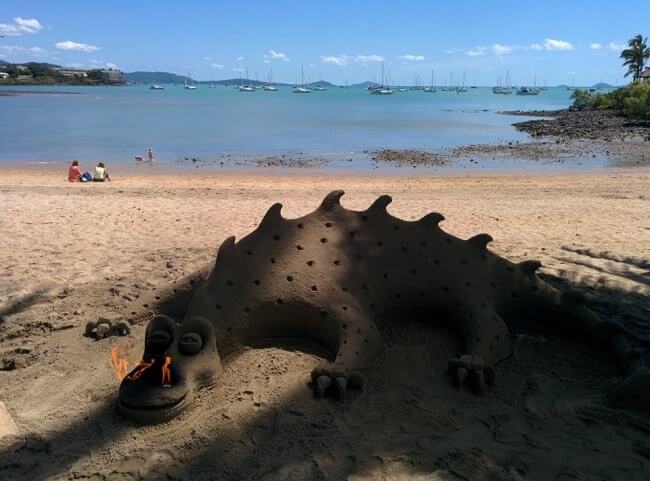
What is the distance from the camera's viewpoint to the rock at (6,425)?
12.6ft

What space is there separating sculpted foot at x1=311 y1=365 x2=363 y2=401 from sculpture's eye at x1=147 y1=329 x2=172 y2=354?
3.54ft

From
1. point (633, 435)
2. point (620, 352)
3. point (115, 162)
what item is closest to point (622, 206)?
point (620, 352)

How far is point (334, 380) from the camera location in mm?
4281

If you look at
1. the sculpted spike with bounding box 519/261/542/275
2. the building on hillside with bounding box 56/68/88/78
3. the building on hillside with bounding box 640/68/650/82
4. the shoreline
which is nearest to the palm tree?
the building on hillside with bounding box 640/68/650/82

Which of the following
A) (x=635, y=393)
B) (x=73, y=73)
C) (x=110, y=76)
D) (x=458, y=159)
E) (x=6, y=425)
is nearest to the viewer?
(x=6, y=425)

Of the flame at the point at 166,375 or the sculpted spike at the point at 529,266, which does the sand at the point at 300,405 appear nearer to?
the flame at the point at 166,375

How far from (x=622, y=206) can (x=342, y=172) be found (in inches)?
463

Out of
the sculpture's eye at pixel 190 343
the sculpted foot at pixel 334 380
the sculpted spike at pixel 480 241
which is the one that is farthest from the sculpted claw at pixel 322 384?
the sculpted spike at pixel 480 241

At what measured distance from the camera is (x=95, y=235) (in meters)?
9.77

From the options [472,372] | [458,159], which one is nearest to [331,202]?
[472,372]

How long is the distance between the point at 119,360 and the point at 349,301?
191 centimetres

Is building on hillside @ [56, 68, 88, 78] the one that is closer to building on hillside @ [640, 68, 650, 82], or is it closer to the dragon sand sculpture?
building on hillside @ [640, 68, 650, 82]

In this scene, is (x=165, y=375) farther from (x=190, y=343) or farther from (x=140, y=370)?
(x=190, y=343)

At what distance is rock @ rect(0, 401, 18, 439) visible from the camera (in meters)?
3.85
